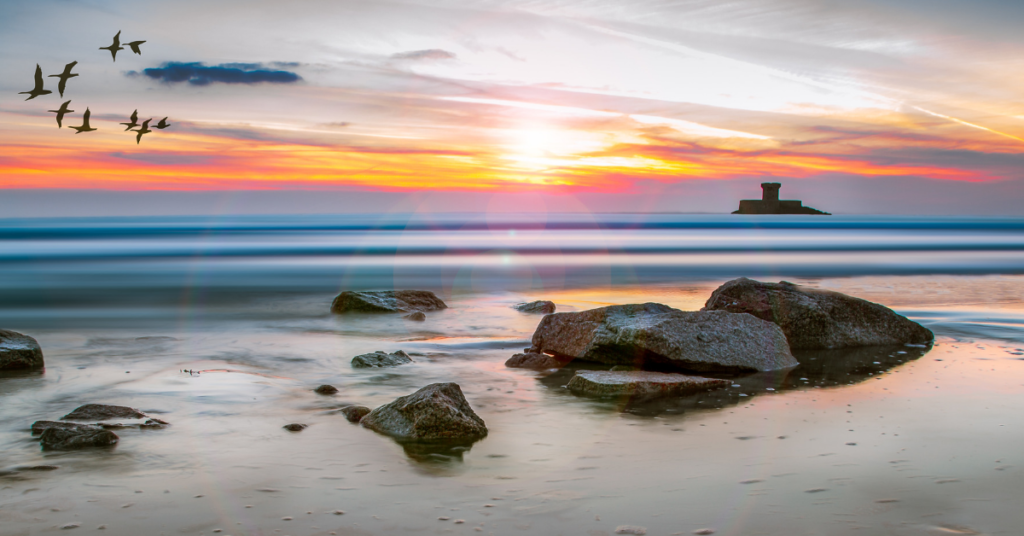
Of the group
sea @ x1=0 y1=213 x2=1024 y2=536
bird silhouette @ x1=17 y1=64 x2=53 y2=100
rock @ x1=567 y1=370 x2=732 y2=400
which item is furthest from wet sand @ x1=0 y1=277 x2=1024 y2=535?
bird silhouette @ x1=17 y1=64 x2=53 y2=100

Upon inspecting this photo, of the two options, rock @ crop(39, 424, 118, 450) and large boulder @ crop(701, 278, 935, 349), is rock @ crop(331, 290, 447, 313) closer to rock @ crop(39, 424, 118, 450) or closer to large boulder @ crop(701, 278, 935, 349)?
large boulder @ crop(701, 278, 935, 349)

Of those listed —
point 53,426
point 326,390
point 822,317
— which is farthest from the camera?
point 822,317

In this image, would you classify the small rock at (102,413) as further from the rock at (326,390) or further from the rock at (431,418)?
the rock at (431,418)

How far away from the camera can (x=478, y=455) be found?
202 inches

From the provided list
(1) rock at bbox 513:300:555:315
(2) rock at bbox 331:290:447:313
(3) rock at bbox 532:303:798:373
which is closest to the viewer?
(3) rock at bbox 532:303:798:373

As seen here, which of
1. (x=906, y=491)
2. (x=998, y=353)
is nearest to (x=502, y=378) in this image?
(x=906, y=491)

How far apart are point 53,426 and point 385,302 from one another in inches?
299

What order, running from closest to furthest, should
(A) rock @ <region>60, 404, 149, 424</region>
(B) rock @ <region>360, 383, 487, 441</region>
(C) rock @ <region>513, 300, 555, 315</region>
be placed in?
1. (B) rock @ <region>360, 383, 487, 441</region>
2. (A) rock @ <region>60, 404, 149, 424</region>
3. (C) rock @ <region>513, 300, 555, 315</region>

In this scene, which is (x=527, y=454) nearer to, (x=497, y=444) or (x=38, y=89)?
(x=497, y=444)

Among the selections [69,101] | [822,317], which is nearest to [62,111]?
[69,101]

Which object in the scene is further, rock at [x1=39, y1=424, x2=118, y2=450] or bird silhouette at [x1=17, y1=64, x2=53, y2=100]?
bird silhouette at [x1=17, y1=64, x2=53, y2=100]

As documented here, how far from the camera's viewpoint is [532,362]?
808cm

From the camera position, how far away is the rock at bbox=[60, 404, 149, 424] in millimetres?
5730

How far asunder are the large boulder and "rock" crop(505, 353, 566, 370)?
2.27 m
